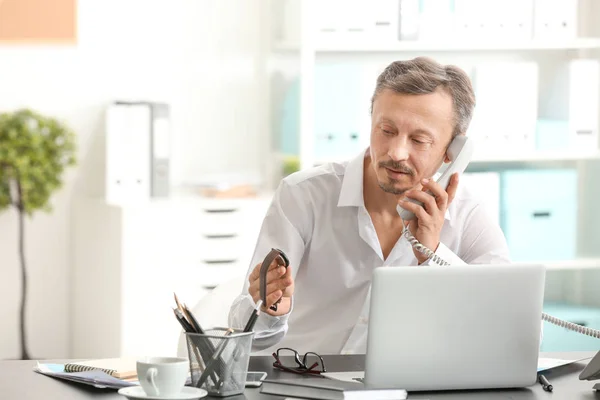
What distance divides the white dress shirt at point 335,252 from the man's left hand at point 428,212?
15 centimetres

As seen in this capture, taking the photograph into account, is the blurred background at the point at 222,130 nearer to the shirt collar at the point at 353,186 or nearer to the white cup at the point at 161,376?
the shirt collar at the point at 353,186

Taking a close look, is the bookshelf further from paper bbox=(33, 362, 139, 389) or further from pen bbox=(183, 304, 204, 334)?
pen bbox=(183, 304, 204, 334)

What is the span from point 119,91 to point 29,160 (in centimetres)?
53

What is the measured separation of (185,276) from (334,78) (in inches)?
37.8

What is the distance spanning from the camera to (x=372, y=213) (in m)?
2.40

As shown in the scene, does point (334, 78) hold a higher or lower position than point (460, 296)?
higher

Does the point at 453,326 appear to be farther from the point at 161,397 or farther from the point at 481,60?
the point at 481,60

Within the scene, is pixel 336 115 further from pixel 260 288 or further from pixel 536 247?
pixel 260 288

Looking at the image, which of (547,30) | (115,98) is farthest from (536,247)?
(115,98)

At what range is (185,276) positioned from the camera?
394cm

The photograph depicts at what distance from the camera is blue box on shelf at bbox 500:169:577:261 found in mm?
4176

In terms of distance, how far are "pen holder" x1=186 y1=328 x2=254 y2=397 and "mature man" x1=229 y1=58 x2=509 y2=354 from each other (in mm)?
615

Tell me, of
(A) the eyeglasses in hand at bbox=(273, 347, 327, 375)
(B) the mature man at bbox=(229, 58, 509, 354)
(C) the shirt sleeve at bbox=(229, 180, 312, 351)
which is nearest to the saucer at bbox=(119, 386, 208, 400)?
(A) the eyeglasses in hand at bbox=(273, 347, 327, 375)

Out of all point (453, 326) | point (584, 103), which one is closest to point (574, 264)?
point (584, 103)
